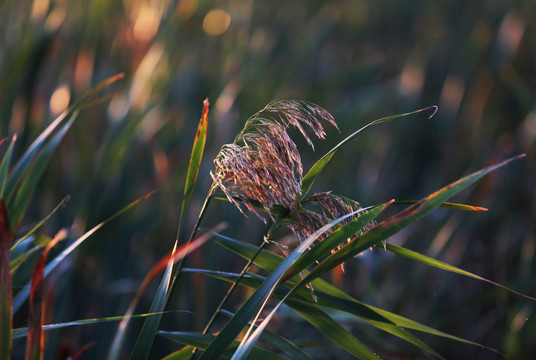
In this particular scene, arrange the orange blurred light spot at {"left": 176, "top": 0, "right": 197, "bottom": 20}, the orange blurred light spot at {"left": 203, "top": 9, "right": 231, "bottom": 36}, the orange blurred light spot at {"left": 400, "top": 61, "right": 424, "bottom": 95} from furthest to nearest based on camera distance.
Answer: the orange blurred light spot at {"left": 203, "top": 9, "right": 231, "bottom": 36}, the orange blurred light spot at {"left": 400, "top": 61, "right": 424, "bottom": 95}, the orange blurred light spot at {"left": 176, "top": 0, "right": 197, "bottom": 20}

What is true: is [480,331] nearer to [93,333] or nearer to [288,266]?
[93,333]

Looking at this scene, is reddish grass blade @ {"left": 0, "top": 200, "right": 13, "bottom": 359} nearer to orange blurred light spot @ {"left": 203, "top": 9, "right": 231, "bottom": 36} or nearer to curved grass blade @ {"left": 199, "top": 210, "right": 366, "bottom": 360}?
curved grass blade @ {"left": 199, "top": 210, "right": 366, "bottom": 360}

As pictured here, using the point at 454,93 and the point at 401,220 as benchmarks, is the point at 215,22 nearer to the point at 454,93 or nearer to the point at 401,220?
the point at 454,93

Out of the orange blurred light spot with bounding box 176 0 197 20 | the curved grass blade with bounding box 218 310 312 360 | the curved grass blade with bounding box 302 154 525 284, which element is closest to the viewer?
the curved grass blade with bounding box 302 154 525 284

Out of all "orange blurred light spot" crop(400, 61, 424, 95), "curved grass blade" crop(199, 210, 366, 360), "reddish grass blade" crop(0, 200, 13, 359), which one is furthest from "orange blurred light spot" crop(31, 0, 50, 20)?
"orange blurred light spot" crop(400, 61, 424, 95)

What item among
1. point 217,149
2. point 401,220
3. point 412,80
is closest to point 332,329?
point 401,220

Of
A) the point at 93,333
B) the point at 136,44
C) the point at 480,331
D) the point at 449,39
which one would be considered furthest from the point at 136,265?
the point at 449,39
